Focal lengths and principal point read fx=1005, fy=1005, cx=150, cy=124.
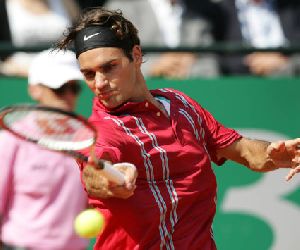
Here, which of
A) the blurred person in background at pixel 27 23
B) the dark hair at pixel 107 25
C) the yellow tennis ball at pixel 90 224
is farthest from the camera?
the blurred person in background at pixel 27 23

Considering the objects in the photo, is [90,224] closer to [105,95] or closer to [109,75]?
[105,95]

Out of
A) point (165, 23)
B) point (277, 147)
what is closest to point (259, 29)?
point (165, 23)

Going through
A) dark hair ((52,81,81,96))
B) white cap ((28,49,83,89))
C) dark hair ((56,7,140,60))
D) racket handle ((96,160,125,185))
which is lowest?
dark hair ((52,81,81,96))

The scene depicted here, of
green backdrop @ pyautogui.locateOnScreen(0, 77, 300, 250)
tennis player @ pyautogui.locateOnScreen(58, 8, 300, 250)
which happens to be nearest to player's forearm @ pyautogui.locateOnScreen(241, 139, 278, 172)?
tennis player @ pyautogui.locateOnScreen(58, 8, 300, 250)

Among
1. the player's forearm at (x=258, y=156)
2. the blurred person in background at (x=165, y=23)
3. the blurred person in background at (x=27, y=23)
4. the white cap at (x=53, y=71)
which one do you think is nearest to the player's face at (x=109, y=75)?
the player's forearm at (x=258, y=156)

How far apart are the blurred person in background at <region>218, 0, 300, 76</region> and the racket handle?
11.9 ft

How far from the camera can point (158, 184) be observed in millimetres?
4348

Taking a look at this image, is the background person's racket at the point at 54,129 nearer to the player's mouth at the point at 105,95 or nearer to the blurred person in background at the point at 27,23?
the player's mouth at the point at 105,95

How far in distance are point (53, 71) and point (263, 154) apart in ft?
6.26

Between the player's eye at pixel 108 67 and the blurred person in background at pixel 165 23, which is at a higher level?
the player's eye at pixel 108 67

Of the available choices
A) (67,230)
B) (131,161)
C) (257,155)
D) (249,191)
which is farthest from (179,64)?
(131,161)

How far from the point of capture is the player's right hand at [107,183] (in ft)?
12.2

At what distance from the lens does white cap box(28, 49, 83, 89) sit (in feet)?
20.4

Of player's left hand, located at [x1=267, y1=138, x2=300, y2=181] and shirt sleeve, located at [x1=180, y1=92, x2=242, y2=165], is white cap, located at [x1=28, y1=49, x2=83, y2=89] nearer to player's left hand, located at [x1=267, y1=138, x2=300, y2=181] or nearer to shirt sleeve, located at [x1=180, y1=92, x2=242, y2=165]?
shirt sleeve, located at [x1=180, y1=92, x2=242, y2=165]
